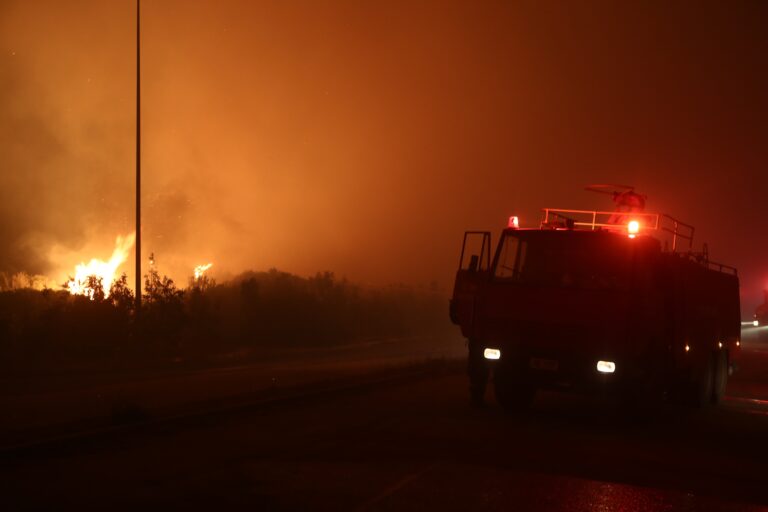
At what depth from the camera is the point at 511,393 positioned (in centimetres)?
1454

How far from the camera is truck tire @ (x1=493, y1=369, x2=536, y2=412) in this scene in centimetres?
1400

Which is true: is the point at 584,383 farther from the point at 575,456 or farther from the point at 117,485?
the point at 117,485

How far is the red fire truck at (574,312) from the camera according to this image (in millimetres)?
13109

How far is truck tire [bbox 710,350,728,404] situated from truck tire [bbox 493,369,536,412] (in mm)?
5613

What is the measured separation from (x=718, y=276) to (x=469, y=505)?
13.2m

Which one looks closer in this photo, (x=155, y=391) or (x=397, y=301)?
(x=155, y=391)

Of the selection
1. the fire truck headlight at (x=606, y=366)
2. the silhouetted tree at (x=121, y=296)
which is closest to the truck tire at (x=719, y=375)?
the fire truck headlight at (x=606, y=366)

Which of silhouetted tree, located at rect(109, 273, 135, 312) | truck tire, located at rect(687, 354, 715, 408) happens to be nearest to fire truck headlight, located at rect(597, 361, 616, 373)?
truck tire, located at rect(687, 354, 715, 408)

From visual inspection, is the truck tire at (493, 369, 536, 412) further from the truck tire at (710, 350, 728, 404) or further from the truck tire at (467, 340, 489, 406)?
the truck tire at (710, 350, 728, 404)

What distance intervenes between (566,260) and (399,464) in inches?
216

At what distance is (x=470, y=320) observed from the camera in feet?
47.7

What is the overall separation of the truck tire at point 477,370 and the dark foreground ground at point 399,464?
438mm

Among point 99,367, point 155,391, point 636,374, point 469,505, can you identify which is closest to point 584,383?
point 636,374

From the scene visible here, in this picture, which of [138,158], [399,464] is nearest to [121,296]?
[138,158]
